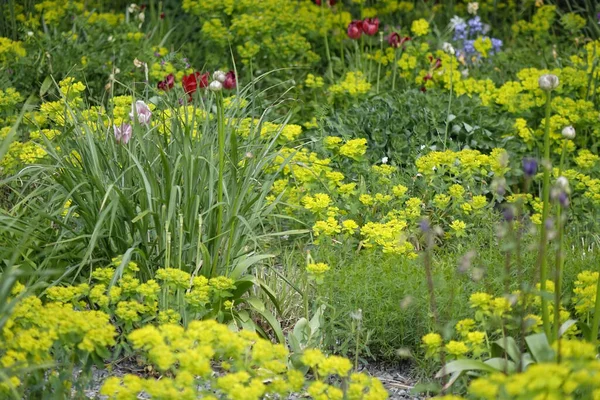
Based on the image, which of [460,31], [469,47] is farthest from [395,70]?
[460,31]

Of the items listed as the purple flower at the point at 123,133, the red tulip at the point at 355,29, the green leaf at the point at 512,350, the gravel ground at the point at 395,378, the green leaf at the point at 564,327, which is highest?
the purple flower at the point at 123,133

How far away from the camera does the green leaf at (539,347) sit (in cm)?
296

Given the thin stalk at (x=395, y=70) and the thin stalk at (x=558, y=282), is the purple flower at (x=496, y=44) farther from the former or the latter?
the thin stalk at (x=558, y=282)

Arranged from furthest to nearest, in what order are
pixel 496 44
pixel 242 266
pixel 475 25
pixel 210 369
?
1. pixel 475 25
2. pixel 496 44
3. pixel 242 266
4. pixel 210 369

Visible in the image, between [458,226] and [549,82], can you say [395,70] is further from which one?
[549,82]

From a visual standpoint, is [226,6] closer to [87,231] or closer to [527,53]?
[527,53]

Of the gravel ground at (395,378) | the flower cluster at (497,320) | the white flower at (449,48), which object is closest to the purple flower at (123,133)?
the gravel ground at (395,378)

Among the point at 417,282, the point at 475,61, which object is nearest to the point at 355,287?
the point at 417,282

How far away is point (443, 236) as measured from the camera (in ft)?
15.0

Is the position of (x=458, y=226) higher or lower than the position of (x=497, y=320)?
lower


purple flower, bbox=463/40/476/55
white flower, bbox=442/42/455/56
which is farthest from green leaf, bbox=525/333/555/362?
purple flower, bbox=463/40/476/55

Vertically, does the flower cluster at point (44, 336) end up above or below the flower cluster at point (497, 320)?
above

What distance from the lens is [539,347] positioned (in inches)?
119

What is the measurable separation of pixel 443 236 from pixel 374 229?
576 millimetres
